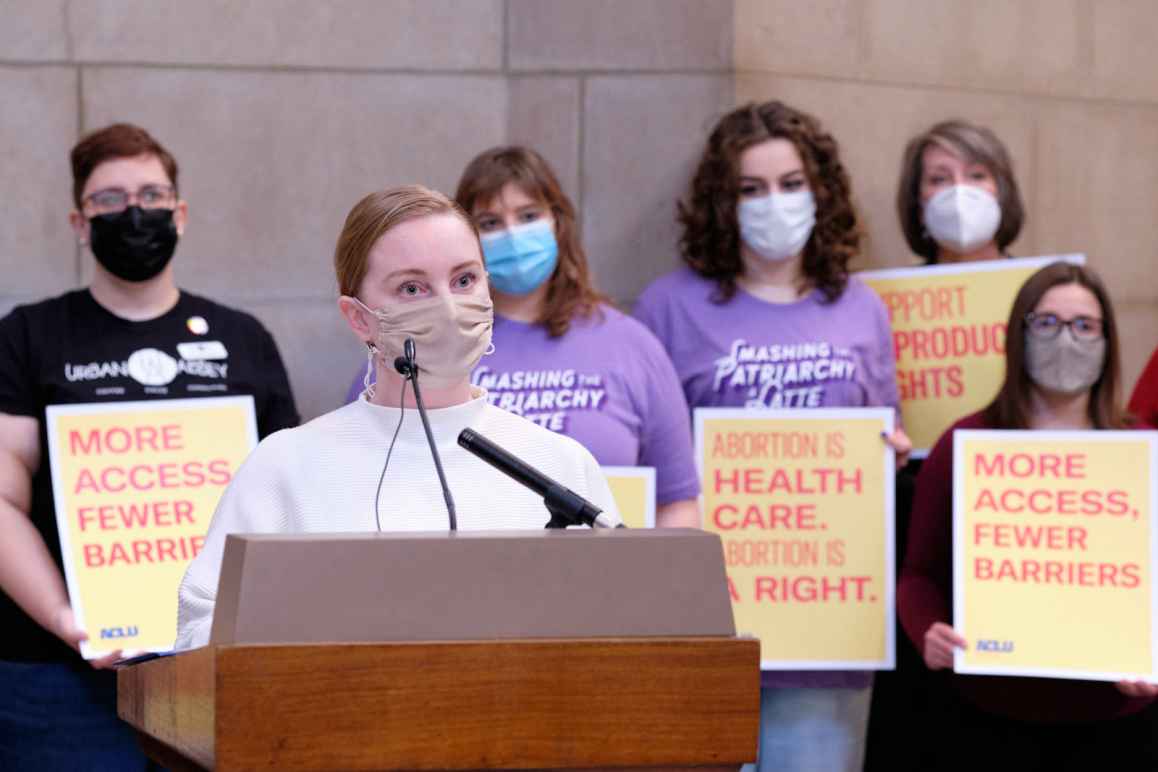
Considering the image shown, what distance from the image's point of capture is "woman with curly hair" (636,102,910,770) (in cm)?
459

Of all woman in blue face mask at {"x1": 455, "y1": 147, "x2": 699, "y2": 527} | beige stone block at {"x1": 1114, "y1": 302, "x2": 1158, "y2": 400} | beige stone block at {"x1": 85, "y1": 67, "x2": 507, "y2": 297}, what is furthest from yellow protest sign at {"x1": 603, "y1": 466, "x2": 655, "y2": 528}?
beige stone block at {"x1": 1114, "y1": 302, "x2": 1158, "y2": 400}

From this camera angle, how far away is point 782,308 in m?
4.68

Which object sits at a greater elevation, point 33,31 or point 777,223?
point 33,31

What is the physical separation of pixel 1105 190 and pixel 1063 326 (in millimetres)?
2092

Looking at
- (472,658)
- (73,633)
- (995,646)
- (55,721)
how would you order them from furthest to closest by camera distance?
(995,646) → (55,721) → (73,633) → (472,658)

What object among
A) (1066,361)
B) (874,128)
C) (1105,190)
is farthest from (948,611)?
(1105,190)

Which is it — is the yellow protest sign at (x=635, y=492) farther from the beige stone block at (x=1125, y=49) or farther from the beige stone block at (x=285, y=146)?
the beige stone block at (x=1125, y=49)

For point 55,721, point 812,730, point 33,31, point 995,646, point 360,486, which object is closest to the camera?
point 360,486

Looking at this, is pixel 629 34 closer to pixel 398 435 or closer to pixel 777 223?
pixel 777 223

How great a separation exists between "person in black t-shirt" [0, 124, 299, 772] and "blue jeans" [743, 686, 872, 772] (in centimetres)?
155

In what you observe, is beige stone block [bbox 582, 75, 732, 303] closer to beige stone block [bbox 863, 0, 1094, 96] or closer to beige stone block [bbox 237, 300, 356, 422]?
beige stone block [bbox 863, 0, 1094, 96]

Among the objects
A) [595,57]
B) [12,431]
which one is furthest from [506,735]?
[595,57]

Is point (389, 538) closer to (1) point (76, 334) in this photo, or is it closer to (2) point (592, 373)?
(2) point (592, 373)

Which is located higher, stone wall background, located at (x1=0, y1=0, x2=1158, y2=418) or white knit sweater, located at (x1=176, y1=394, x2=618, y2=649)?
stone wall background, located at (x1=0, y1=0, x2=1158, y2=418)
